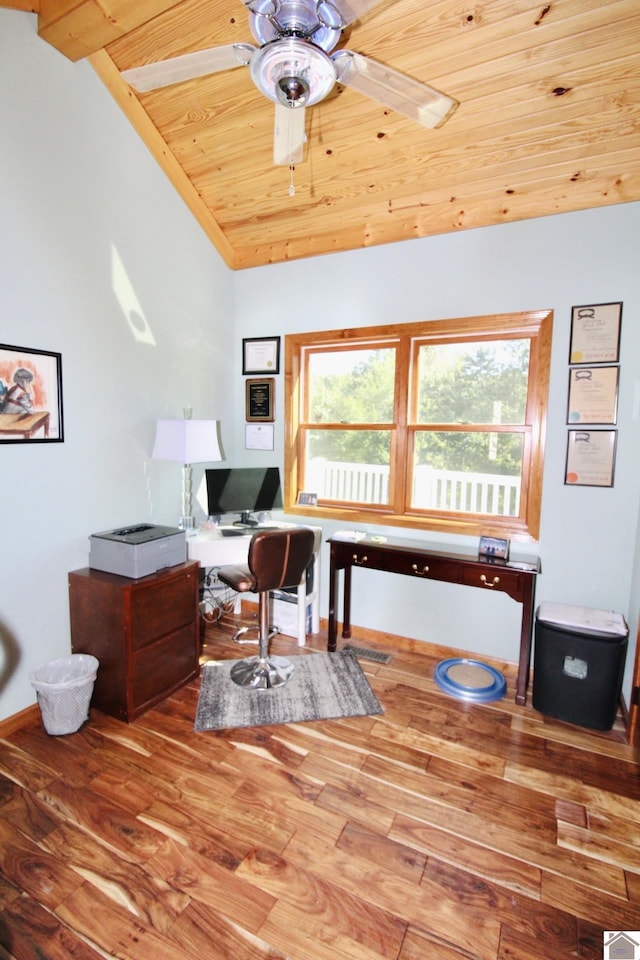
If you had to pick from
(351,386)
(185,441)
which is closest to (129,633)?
(185,441)

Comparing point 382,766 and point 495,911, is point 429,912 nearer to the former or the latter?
point 495,911

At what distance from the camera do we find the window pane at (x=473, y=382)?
2752 millimetres

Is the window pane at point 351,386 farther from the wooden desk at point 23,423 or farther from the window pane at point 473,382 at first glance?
the wooden desk at point 23,423

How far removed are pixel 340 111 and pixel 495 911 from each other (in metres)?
3.43

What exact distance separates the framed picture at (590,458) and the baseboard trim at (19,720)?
122 inches

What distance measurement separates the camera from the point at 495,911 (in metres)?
1.42

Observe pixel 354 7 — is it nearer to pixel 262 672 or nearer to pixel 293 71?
pixel 293 71

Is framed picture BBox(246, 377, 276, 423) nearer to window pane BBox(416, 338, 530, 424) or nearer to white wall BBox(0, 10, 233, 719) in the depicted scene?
white wall BBox(0, 10, 233, 719)

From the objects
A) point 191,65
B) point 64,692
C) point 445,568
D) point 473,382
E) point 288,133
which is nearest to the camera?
point 191,65

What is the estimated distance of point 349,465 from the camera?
3361 millimetres

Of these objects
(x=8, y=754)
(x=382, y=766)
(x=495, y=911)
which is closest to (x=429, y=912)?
(x=495, y=911)

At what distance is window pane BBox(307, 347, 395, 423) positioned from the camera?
3.17m

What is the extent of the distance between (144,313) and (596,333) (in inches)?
104

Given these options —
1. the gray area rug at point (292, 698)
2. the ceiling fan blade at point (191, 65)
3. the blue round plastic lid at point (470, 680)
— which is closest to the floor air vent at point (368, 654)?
the gray area rug at point (292, 698)
